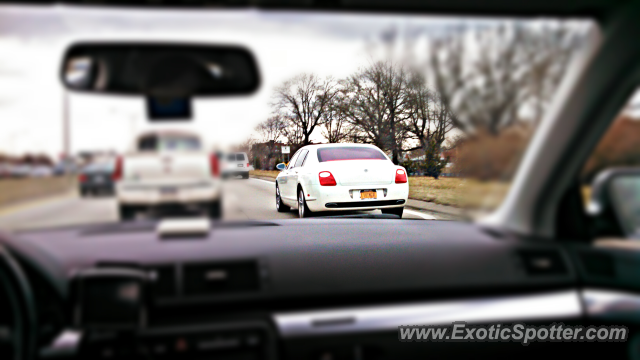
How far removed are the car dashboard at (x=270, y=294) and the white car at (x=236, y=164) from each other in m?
0.37

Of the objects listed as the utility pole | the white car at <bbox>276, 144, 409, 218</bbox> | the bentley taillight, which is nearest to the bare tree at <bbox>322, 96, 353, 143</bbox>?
the white car at <bbox>276, 144, 409, 218</bbox>

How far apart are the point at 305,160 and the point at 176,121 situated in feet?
5.22

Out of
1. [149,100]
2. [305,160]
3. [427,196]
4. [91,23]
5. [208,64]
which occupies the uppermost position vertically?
[91,23]

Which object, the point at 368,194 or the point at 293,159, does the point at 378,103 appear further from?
the point at 368,194

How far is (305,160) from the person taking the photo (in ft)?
12.0

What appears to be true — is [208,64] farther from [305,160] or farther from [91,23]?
[305,160]

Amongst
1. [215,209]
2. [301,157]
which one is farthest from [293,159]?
[215,209]

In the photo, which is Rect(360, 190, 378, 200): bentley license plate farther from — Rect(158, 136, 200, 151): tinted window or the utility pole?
the utility pole

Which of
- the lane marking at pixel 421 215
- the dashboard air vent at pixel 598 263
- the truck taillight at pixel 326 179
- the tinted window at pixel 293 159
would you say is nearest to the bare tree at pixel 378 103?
the tinted window at pixel 293 159

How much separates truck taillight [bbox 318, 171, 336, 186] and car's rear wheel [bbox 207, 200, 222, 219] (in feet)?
5.30

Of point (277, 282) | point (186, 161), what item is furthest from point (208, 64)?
point (277, 282)

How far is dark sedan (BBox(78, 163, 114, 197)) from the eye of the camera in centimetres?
208

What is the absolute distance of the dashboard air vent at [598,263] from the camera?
2898 mm

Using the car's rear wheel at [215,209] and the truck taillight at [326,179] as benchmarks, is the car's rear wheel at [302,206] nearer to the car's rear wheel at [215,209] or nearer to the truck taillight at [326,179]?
the truck taillight at [326,179]
